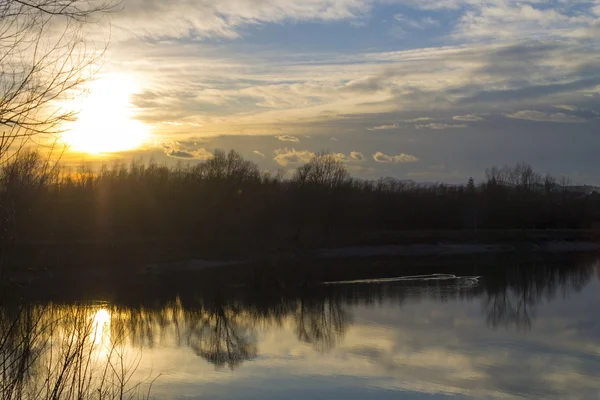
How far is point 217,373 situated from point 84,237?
28335mm

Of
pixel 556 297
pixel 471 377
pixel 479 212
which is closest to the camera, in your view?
pixel 471 377

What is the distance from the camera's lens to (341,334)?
1988cm

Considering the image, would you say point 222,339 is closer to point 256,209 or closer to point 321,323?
point 321,323

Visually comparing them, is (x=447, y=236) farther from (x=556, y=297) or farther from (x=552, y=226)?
(x=556, y=297)

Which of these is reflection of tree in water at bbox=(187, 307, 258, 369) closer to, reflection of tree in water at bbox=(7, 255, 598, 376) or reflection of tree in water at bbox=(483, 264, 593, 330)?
reflection of tree in water at bbox=(7, 255, 598, 376)

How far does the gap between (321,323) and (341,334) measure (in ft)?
6.28

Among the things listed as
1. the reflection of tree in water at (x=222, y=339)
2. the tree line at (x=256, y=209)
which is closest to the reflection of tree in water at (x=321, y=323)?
the reflection of tree in water at (x=222, y=339)

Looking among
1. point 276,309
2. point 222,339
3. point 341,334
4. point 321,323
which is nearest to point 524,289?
point 276,309

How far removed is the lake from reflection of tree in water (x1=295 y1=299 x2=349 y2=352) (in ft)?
0.21

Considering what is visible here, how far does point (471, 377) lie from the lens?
1462cm

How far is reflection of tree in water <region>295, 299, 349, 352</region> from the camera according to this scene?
19078 millimetres

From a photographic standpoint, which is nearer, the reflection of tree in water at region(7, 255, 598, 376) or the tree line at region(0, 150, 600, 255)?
the reflection of tree in water at region(7, 255, 598, 376)

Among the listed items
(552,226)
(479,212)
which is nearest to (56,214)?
(479,212)

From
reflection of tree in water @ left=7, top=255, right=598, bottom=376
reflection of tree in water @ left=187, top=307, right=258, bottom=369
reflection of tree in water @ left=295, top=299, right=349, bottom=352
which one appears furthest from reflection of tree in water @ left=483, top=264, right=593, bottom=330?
reflection of tree in water @ left=187, top=307, right=258, bottom=369
